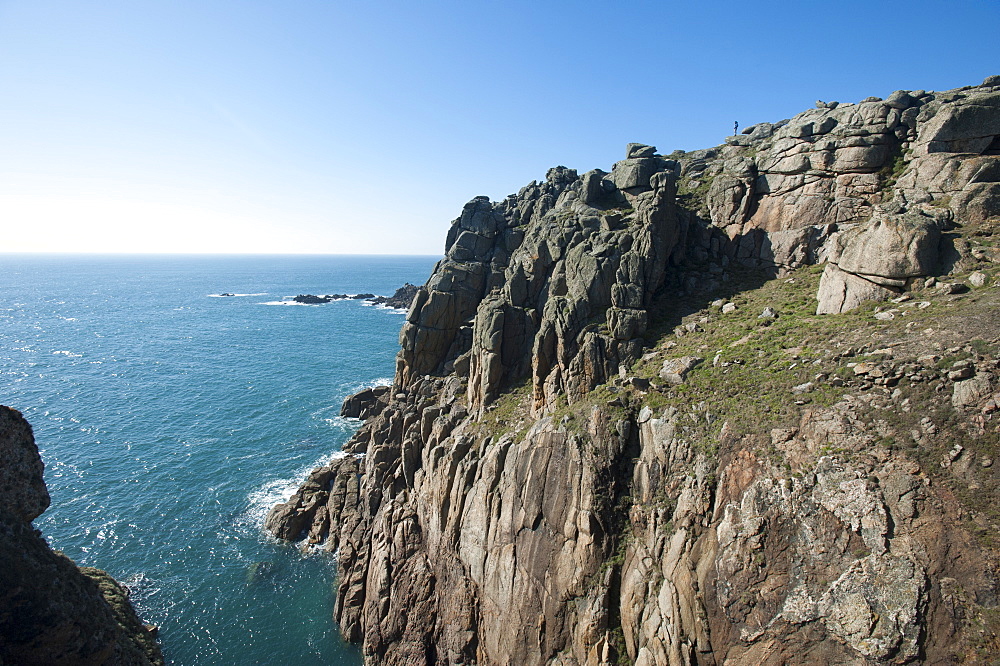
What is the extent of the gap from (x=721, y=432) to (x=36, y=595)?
34505mm

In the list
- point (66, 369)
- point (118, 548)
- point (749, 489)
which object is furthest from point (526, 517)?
point (66, 369)

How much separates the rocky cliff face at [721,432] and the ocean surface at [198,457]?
4.64 metres

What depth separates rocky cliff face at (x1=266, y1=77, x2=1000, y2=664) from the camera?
19.9 m

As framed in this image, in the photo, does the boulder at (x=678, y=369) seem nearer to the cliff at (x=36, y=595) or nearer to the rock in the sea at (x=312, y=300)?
the cliff at (x=36, y=595)

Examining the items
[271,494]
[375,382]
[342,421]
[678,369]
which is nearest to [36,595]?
[271,494]

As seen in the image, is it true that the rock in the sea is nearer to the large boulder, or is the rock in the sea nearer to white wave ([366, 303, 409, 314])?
white wave ([366, 303, 409, 314])

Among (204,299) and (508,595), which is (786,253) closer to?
(508,595)

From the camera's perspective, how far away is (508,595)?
29469mm

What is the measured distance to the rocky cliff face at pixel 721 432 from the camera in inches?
784

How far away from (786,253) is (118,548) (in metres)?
68.9

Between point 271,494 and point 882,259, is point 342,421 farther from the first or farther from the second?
point 882,259

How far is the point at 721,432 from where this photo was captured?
25.9 meters

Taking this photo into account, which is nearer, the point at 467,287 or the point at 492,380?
the point at 492,380

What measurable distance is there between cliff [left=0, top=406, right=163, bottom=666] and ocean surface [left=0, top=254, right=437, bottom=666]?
43.1ft
